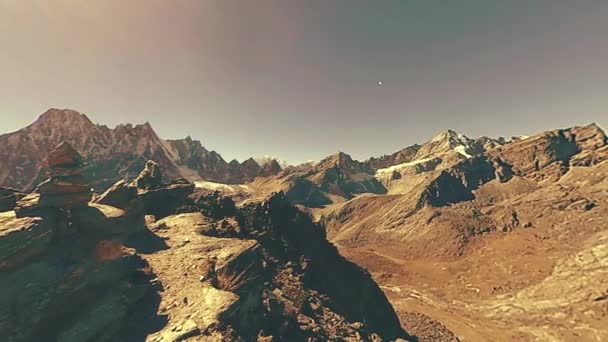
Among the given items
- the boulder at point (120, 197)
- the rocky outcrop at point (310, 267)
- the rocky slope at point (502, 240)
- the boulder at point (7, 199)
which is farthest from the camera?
the rocky slope at point (502, 240)

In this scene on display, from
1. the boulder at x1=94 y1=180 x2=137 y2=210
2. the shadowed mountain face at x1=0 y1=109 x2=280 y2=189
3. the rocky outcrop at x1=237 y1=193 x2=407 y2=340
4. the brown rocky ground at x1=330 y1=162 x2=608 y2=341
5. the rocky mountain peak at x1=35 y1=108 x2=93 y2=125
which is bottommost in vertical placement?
the brown rocky ground at x1=330 y1=162 x2=608 y2=341

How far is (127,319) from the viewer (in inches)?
682

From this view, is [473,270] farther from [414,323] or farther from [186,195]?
[186,195]

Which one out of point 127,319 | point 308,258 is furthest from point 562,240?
point 127,319

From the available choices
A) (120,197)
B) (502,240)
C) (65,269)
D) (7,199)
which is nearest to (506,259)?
(502,240)

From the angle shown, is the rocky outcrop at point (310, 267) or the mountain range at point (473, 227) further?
the mountain range at point (473, 227)

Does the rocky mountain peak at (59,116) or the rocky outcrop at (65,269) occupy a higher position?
the rocky mountain peak at (59,116)

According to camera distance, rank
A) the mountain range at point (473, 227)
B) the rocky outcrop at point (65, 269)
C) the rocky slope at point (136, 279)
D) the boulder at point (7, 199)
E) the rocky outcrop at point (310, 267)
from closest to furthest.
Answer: the rocky outcrop at point (65, 269), the rocky slope at point (136, 279), the boulder at point (7, 199), the rocky outcrop at point (310, 267), the mountain range at point (473, 227)

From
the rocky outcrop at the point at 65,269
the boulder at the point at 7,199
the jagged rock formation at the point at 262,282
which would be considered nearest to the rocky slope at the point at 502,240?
the jagged rock formation at the point at 262,282

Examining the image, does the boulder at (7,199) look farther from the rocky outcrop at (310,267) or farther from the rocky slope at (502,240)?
the rocky slope at (502,240)

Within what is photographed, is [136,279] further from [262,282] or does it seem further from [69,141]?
[69,141]

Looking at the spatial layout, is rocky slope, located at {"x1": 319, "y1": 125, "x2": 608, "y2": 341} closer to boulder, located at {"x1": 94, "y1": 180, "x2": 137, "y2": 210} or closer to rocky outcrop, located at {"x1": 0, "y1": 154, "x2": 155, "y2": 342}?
rocky outcrop, located at {"x1": 0, "y1": 154, "x2": 155, "y2": 342}

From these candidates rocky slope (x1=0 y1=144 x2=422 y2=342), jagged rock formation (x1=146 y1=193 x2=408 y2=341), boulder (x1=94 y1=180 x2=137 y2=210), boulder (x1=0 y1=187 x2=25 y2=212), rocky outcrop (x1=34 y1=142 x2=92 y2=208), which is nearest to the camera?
rocky slope (x1=0 y1=144 x2=422 y2=342)

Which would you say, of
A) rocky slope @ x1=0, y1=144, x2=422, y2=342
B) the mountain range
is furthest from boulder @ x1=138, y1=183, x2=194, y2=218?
the mountain range
